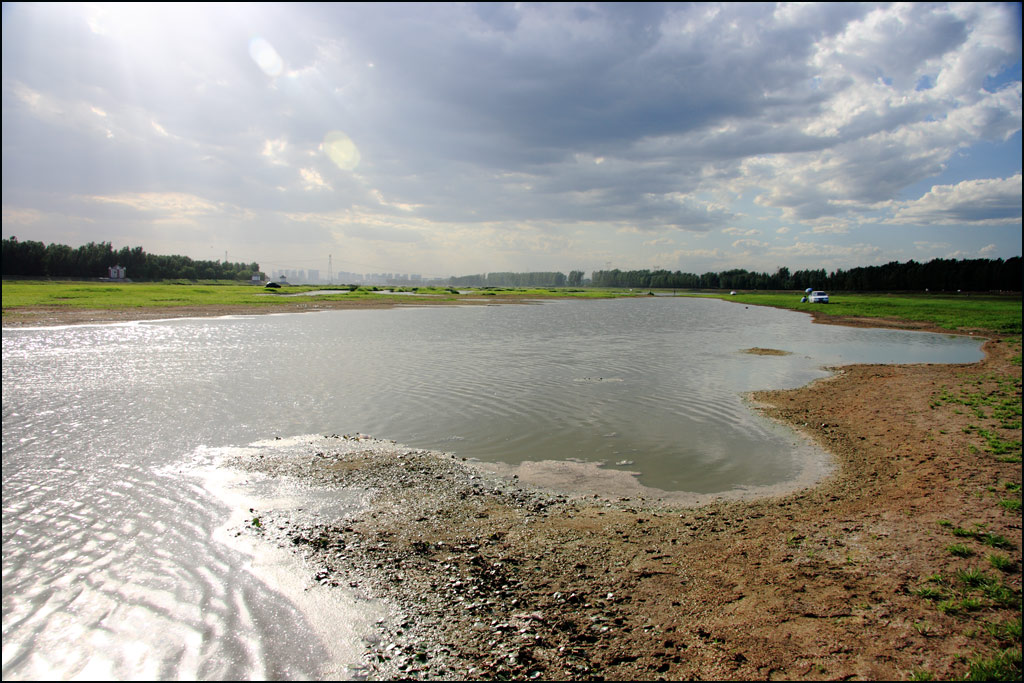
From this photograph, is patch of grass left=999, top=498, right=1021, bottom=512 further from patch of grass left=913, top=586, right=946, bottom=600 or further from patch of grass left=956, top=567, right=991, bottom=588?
patch of grass left=913, top=586, right=946, bottom=600

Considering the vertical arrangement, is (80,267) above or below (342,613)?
above

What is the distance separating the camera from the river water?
540cm

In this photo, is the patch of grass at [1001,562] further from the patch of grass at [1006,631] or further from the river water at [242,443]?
the river water at [242,443]

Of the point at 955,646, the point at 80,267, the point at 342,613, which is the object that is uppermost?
the point at 80,267

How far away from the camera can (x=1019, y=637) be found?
4.76 meters

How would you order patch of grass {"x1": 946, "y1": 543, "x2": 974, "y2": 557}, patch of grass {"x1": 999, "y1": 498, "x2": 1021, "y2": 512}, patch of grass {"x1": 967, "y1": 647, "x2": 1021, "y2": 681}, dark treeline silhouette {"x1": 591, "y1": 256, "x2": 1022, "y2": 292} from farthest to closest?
1. dark treeline silhouette {"x1": 591, "y1": 256, "x2": 1022, "y2": 292}
2. patch of grass {"x1": 999, "y1": 498, "x2": 1021, "y2": 512}
3. patch of grass {"x1": 946, "y1": 543, "x2": 974, "y2": 557}
4. patch of grass {"x1": 967, "y1": 647, "x2": 1021, "y2": 681}

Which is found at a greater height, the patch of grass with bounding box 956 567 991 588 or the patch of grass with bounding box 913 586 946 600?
the patch of grass with bounding box 956 567 991 588

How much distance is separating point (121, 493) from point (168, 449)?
250cm

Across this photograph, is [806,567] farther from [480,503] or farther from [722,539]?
[480,503]

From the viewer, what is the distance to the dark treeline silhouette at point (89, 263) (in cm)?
11488

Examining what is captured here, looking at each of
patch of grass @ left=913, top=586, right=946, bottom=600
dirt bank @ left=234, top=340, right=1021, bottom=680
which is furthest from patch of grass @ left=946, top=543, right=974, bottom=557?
patch of grass @ left=913, top=586, right=946, bottom=600

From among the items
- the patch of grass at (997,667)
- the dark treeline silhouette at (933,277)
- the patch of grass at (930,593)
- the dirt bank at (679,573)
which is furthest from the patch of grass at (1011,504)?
the dark treeline silhouette at (933,277)

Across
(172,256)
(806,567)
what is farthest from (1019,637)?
(172,256)

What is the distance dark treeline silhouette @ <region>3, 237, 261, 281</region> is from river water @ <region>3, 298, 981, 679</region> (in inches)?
4736
